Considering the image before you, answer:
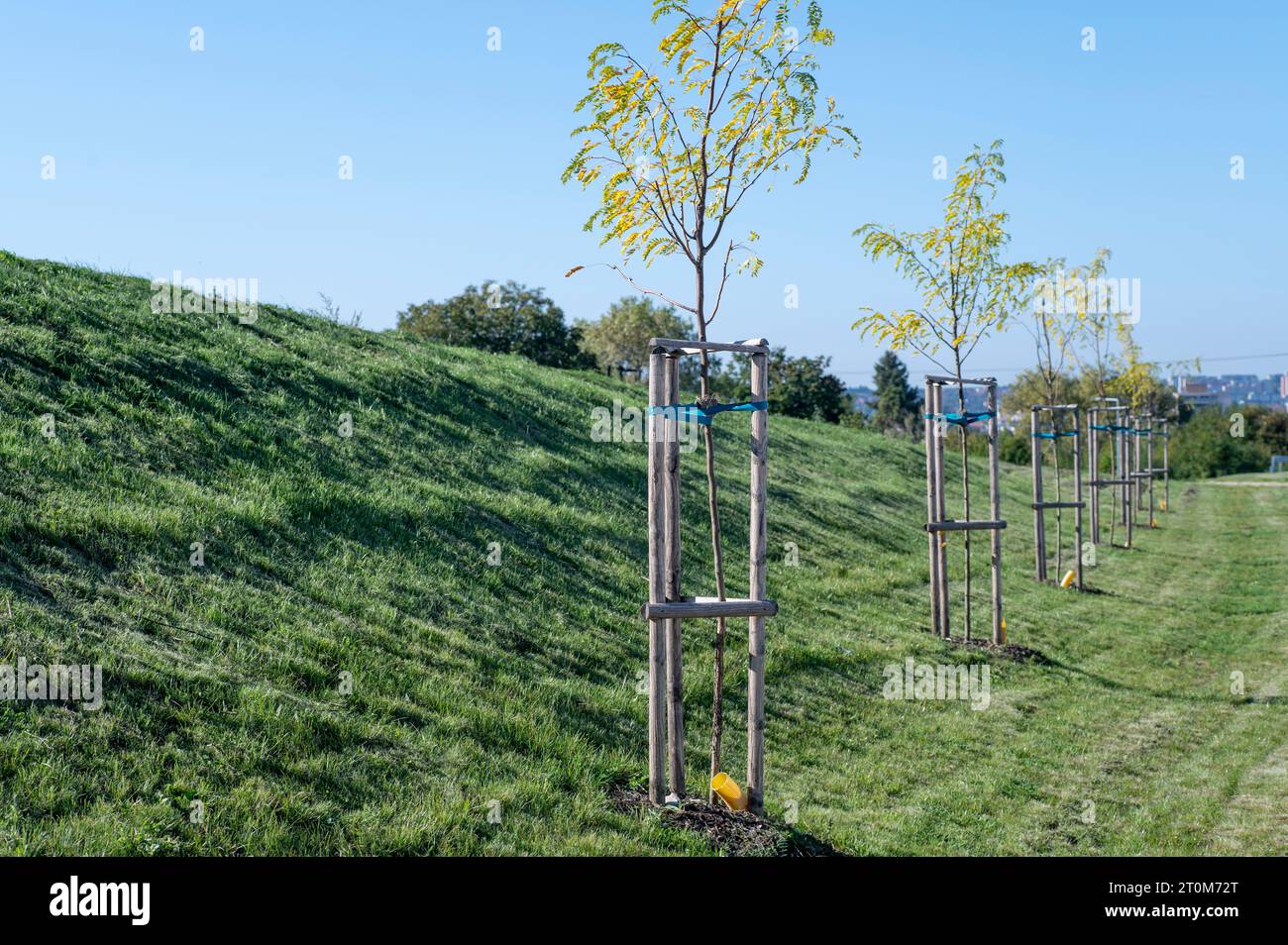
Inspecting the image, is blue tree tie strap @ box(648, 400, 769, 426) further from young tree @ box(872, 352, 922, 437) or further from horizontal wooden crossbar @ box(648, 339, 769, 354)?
young tree @ box(872, 352, 922, 437)

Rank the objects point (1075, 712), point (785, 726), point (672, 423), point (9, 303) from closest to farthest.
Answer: point (672, 423), point (785, 726), point (1075, 712), point (9, 303)

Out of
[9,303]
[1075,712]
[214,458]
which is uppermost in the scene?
[9,303]

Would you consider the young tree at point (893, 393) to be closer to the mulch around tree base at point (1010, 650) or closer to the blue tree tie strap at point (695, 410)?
the mulch around tree base at point (1010, 650)

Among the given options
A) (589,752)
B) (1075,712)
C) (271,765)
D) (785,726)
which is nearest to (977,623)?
(1075,712)

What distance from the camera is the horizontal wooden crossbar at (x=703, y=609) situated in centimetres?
630

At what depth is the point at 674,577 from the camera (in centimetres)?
645

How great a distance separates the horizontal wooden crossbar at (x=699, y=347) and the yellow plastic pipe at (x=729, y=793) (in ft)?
9.17

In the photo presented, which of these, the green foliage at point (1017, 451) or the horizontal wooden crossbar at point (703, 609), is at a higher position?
the green foliage at point (1017, 451)

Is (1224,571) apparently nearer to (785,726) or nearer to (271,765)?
(785,726)

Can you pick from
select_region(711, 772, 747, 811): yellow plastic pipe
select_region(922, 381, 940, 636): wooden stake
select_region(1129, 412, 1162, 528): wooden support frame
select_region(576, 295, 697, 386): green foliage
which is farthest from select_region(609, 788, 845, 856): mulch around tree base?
select_region(576, 295, 697, 386): green foliage

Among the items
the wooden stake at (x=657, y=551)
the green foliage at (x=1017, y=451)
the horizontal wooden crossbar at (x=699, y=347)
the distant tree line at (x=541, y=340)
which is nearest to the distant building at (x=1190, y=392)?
the green foliage at (x=1017, y=451)
